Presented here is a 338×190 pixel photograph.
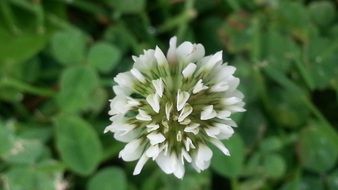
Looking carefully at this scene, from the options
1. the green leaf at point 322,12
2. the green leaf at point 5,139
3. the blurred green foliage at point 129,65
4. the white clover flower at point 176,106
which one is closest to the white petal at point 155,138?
the white clover flower at point 176,106

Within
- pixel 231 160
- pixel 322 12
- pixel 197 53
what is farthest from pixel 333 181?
pixel 197 53

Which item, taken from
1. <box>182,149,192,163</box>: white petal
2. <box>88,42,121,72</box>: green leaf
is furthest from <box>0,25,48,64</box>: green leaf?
<box>182,149,192,163</box>: white petal

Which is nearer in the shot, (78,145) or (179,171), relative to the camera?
(179,171)

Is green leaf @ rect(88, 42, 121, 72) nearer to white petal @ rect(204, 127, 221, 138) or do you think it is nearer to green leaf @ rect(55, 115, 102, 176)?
green leaf @ rect(55, 115, 102, 176)

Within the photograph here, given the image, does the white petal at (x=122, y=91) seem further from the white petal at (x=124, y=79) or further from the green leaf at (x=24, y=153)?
the green leaf at (x=24, y=153)

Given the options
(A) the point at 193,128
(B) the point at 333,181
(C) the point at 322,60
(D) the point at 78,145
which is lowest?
(B) the point at 333,181

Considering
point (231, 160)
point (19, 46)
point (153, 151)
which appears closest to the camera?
point (153, 151)

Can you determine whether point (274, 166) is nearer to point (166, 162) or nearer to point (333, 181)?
point (333, 181)
